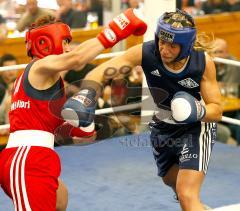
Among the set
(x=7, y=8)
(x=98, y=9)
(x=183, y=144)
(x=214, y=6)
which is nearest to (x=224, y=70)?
(x=98, y=9)

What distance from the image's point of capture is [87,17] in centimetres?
876

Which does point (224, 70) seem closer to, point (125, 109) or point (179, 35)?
point (125, 109)

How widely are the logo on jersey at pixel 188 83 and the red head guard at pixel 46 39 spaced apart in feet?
2.51

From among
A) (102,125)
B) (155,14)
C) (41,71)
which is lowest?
(102,125)

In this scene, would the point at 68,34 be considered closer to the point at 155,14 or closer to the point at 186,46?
the point at 186,46

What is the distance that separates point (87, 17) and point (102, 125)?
2.36m

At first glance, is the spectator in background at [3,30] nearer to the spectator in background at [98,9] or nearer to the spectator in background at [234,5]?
the spectator in background at [98,9]

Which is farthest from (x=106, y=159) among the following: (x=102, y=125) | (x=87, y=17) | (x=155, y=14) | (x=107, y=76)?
(x=87, y=17)

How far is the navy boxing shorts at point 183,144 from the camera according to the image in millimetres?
4090

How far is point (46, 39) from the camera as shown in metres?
3.72

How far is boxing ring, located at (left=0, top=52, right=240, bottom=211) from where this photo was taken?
5055mm

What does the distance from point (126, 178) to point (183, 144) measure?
1.50m

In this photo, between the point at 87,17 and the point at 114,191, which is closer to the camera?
the point at 114,191

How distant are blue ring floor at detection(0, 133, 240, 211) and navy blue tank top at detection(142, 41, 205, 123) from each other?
1130 mm
